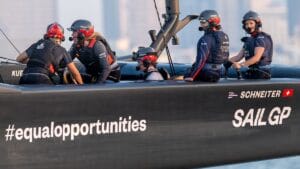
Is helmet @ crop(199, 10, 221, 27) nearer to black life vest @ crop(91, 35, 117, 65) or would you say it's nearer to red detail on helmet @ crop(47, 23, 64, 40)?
black life vest @ crop(91, 35, 117, 65)

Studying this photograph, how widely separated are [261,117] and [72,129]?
2239mm

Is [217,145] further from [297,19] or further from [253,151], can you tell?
[297,19]

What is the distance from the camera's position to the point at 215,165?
11508 mm

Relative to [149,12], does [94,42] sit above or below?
above

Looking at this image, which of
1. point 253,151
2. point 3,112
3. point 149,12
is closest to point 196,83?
point 253,151

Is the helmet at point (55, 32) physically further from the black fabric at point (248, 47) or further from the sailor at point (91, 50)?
the black fabric at point (248, 47)

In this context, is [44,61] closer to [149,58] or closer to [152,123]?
[152,123]

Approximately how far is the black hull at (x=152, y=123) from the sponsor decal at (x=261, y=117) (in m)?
0.01

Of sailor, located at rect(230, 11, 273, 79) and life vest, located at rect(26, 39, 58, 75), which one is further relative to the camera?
sailor, located at rect(230, 11, 273, 79)

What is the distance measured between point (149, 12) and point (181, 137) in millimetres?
138252

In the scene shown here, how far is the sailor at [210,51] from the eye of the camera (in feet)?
37.5

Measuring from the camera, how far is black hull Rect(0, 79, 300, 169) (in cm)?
1014

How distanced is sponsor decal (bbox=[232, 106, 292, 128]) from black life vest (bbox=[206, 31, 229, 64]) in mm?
565

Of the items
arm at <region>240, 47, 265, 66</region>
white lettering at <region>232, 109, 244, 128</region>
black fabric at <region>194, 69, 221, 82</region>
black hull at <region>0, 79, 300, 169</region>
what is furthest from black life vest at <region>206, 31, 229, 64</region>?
arm at <region>240, 47, 265, 66</region>
